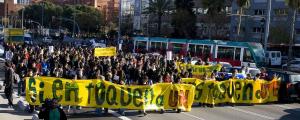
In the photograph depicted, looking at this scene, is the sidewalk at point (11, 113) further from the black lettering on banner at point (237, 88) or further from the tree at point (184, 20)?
the tree at point (184, 20)

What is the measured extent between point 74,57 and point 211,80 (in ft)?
31.3

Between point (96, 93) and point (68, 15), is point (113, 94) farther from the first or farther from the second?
point (68, 15)

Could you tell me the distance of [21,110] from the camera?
16469 millimetres

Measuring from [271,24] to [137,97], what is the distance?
57575mm

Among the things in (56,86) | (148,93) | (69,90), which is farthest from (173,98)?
(56,86)

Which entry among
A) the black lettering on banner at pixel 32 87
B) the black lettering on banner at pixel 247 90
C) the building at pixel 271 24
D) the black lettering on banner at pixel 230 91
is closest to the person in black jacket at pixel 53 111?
the black lettering on banner at pixel 32 87

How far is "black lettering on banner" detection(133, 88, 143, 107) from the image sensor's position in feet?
54.6

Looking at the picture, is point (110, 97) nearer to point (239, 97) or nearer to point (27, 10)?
point (239, 97)

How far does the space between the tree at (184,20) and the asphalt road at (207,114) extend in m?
59.3

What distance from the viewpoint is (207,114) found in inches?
691

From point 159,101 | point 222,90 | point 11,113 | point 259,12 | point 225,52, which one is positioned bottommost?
point 11,113

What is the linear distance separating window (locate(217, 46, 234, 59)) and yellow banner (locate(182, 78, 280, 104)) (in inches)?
925

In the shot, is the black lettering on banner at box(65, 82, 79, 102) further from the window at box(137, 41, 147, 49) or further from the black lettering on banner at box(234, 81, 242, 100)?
the window at box(137, 41, 147, 49)

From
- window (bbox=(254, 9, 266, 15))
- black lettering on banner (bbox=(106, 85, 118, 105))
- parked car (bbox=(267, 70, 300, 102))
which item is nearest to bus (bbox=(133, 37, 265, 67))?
parked car (bbox=(267, 70, 300, 102))
